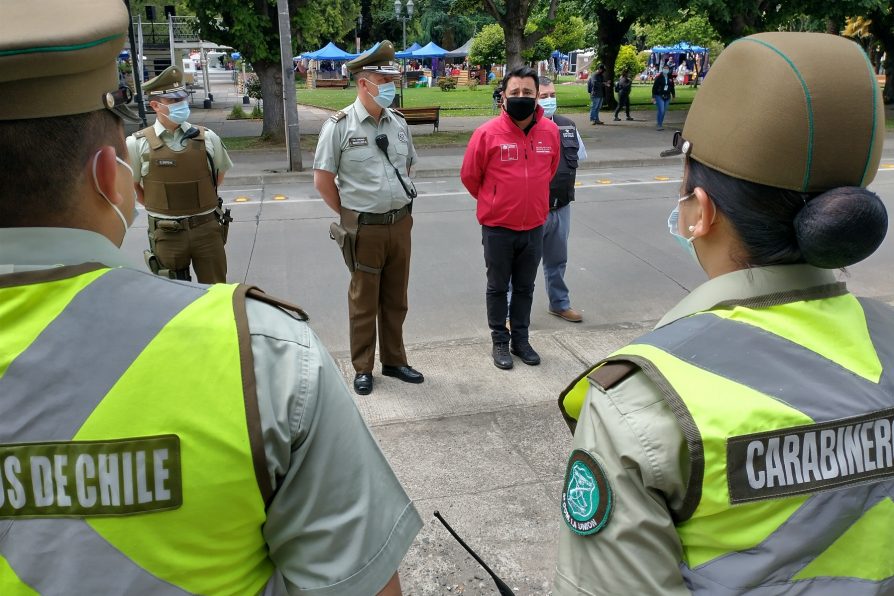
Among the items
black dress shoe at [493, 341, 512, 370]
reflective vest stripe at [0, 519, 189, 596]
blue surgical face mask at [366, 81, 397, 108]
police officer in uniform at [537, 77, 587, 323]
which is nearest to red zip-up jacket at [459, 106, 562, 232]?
blue surgical face mask at [366, 81, 397, 108]

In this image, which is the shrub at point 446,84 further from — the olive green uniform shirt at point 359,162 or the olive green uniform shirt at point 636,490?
the olive green uniform shirt at point 636,490

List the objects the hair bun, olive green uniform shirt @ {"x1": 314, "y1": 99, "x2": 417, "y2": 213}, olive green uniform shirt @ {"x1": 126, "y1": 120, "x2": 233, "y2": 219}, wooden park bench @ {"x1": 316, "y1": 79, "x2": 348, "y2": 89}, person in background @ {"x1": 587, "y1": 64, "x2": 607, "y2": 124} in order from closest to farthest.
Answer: the hair bun
olive green uniform shirt @ {"x1": 314, "y1": 99, "x2": 417, "y2": 213}
olive green uniform shirt @ {"x1": 126, "y1": 120, "x2": 233, "y2": 219}
person in background @ {"x1": 587, "y1": 64, "x2": 607, "y2": 124}
wooden park bench @ {"x1": 316, "y1": 79, "x2": 348, "y2": 89}

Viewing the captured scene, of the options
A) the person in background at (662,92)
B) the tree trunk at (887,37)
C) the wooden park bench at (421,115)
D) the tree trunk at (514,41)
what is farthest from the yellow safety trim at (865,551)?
the tree trunk at (887,37)

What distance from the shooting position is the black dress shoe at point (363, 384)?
4722mm

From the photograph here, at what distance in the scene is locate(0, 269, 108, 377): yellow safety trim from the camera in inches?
42.9

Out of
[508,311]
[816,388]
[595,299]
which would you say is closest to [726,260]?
[816,388]

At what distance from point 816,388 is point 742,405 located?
148 millimetres

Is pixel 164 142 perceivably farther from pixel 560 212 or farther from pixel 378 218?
pixel 560 212

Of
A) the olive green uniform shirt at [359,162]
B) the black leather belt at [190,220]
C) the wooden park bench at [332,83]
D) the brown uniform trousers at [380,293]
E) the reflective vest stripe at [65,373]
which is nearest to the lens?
the reflective vest stripe at [65,373]

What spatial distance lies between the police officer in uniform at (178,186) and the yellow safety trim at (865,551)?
462 cm

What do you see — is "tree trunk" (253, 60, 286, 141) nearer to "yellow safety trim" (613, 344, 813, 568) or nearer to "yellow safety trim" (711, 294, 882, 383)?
"yellow safety trim" (711, 294, 882, 383)

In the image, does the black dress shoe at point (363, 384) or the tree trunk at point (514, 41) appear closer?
the black dress shoe at point (363, 384)

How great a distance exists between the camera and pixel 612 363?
1.23 metres

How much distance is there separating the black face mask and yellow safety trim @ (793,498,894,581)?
13.0 ft
